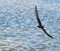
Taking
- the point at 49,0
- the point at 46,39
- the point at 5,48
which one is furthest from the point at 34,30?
the point at 49,0

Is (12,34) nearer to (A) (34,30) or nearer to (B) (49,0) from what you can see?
(A) (34,30)

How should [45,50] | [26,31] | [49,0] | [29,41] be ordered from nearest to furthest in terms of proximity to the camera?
1. [45,50]
2. [29,41]
3. [26,31]
4. [49,0]

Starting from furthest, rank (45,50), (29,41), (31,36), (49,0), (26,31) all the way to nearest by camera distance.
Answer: (49,0) → (26,31) → (31,36) → (29,41) → (45,50)

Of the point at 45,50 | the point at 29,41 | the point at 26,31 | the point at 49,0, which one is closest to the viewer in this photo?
the point at 45,50

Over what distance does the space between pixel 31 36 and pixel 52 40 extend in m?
0.67

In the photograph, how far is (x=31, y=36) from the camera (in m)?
6.80

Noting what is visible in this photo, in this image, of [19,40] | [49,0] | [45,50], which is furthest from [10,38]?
[49,0]

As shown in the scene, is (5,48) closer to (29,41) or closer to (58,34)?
(29,41)

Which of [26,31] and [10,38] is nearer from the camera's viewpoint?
[10,38]

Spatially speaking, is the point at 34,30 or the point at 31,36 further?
the point at 34,30

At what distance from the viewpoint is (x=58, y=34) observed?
23.0ft

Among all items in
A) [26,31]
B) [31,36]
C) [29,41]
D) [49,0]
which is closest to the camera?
[29,41]

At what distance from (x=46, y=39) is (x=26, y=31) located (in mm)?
1194

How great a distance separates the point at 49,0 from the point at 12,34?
1179 centimetres
